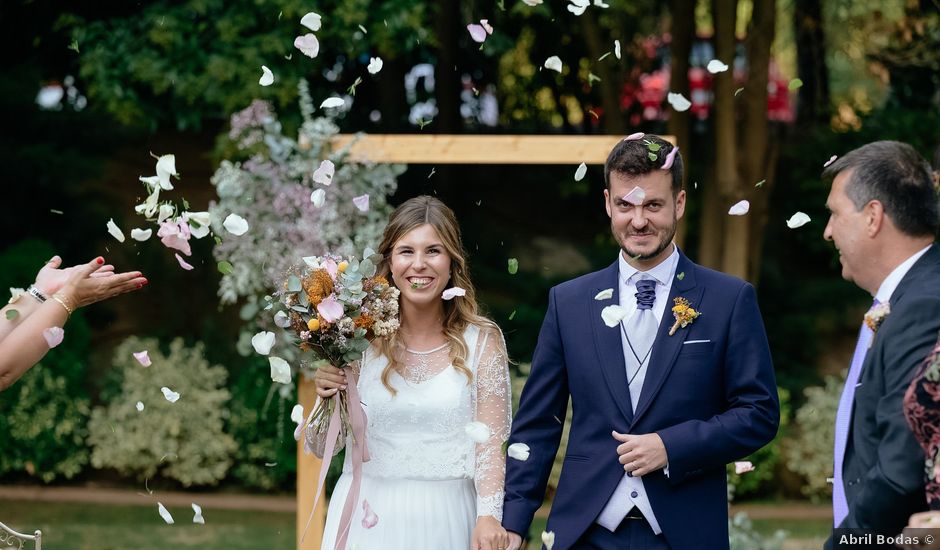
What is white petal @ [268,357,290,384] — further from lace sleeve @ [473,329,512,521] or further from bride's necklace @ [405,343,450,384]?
lace sleeve @ [473,329,512,521]

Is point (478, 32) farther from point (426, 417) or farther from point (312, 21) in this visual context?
point (426, 417)

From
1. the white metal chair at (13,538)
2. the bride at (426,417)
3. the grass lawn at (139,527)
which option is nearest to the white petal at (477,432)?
the bride at (426,417)

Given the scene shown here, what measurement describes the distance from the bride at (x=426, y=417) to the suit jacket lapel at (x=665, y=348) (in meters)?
0.71

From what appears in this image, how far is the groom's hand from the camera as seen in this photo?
12.2ft

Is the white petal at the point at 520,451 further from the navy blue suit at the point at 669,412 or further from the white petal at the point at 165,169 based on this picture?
the white petal at the point at 165,169

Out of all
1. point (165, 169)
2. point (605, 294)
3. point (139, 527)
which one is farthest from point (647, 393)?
point (139, 527)

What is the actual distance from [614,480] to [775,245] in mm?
10445

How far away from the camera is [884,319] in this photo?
3264 millimetres

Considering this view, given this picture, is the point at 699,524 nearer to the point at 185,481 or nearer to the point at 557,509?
the point at 557,509

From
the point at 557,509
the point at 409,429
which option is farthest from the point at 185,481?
the point at 557,509

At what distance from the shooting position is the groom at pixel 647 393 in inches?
148

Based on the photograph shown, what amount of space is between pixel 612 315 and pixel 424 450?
97 centimetres

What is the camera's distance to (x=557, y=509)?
13.0ft

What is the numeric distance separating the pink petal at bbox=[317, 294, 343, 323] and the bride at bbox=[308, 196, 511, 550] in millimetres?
470
